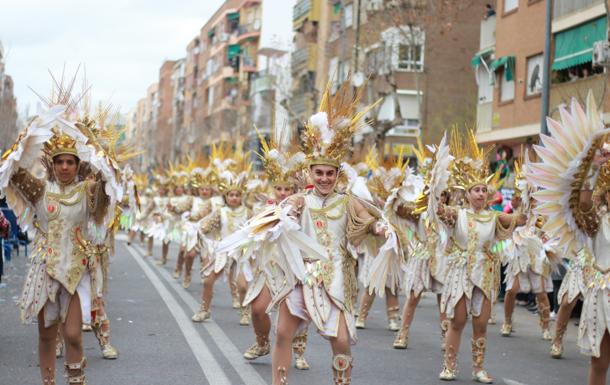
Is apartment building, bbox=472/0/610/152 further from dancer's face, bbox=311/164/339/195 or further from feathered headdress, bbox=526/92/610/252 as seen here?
dancer's face, bbox=311/164/339/195

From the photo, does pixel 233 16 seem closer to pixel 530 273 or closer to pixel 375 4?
pixel 375 4

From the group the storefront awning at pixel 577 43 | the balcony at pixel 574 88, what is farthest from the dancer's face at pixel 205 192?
the storefront awning at pixel 577 43

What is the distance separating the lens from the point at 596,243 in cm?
814

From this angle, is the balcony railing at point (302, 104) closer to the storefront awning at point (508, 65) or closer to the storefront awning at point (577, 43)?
the storefront awning at point (508, 65)

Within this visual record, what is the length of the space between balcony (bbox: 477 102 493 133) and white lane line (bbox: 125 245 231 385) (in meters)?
16.8

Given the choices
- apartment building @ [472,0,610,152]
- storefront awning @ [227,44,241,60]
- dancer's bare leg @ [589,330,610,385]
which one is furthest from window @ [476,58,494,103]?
storefront awning @ [227,44,241,60]

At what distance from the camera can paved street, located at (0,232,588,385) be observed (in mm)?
9633

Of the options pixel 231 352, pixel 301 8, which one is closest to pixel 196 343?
pixel 231 352

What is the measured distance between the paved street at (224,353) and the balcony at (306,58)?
143ft

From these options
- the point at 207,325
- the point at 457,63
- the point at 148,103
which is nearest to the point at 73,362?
the point at 207,325

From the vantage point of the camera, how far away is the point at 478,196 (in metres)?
10.7

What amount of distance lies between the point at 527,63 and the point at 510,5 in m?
2.35

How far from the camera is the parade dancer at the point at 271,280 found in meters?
10.0

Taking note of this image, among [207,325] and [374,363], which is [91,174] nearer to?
[374,363]
